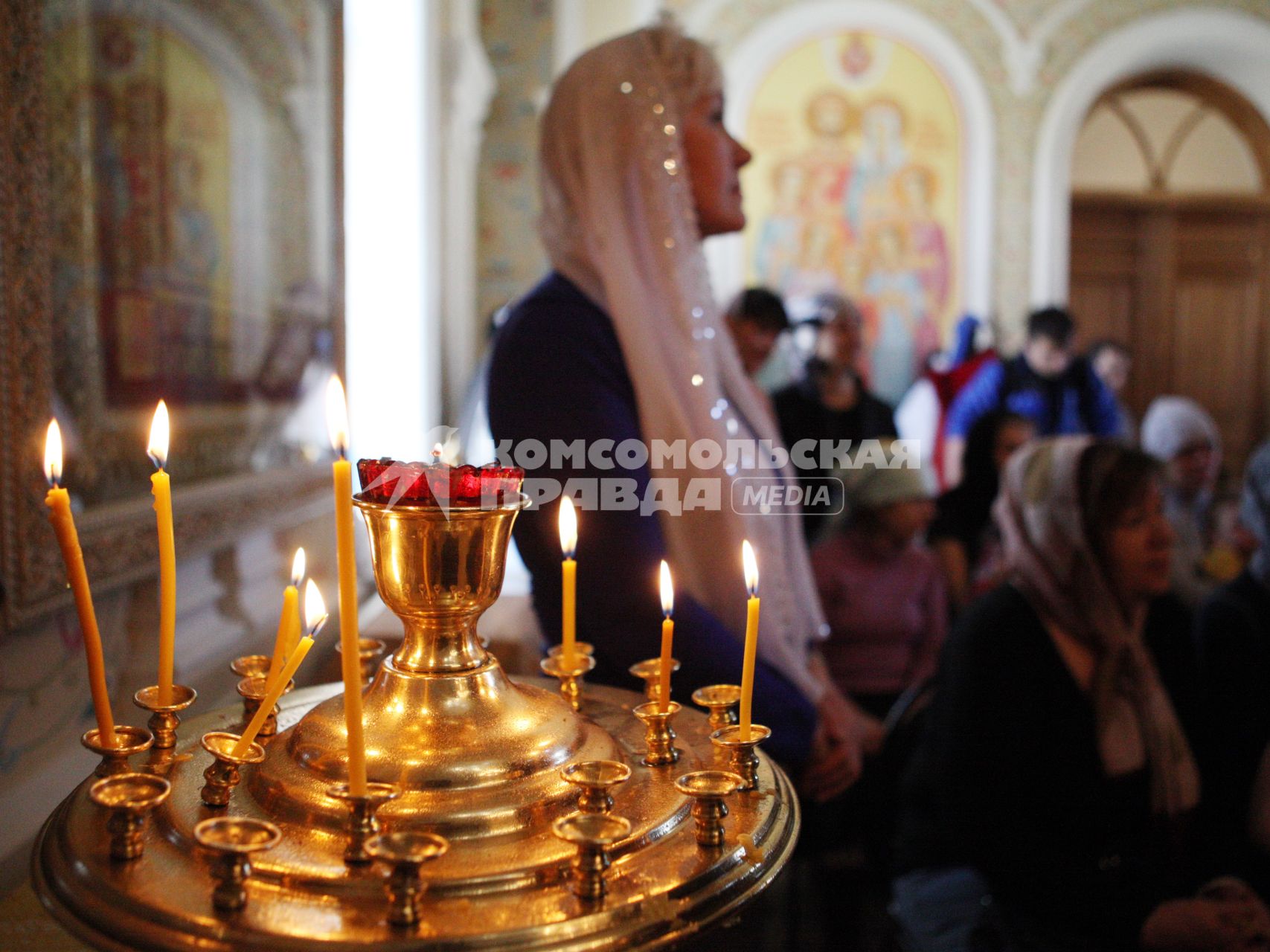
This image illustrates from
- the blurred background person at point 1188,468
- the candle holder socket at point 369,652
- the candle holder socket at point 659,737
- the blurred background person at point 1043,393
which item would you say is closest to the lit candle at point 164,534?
the candle holder socket at point 369,652

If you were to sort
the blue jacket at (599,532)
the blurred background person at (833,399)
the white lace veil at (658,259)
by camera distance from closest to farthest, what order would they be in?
the blue jacket at (599,532)
the white lace veil at (658,259)
the blurred background person at (833,399)

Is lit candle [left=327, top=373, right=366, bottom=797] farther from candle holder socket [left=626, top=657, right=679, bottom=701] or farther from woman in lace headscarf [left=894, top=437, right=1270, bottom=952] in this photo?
woman in lace headscarf [left=894, top=437, right=1270, bottom=952]

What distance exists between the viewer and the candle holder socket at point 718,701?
0.86 metres

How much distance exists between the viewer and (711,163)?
1.71 meters

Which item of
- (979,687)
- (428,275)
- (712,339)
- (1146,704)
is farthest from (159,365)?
(428,275)

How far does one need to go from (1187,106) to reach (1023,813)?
7149 mm

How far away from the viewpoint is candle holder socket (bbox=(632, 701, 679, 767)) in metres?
0.79

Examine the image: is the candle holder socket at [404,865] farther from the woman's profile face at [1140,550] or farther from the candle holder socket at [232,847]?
the woman's profile face at [1140,550]

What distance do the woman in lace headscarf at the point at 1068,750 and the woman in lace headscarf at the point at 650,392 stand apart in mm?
217

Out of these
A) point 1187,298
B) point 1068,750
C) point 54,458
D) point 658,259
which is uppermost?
point 1187,298

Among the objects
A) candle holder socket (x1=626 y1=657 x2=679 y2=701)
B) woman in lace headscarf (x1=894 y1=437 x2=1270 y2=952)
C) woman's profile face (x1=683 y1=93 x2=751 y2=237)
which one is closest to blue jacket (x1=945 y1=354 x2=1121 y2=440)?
woman in lace headscarf (x1=894 y1=437 x2=1270 y2=952)

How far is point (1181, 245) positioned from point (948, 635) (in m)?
6.90

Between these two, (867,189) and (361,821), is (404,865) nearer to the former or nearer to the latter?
(361,821)

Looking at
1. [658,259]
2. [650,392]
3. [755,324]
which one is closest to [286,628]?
[650,392]
